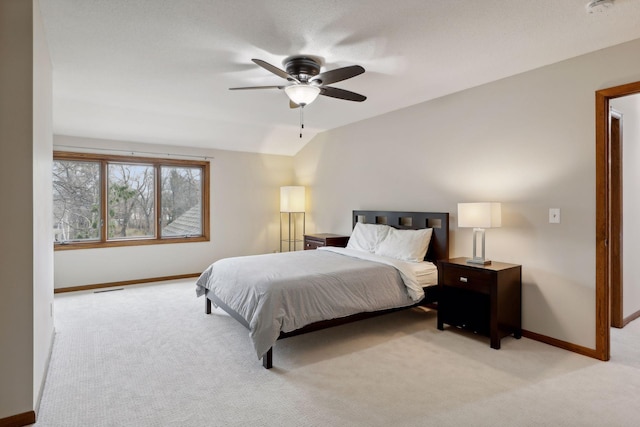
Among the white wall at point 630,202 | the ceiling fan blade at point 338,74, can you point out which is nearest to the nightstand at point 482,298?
the white wall at point 630,202

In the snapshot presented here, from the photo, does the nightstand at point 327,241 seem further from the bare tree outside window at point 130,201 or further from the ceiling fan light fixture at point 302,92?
the ceiling fan light fixture at point 302,92

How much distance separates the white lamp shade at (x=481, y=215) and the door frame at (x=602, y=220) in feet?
2.44

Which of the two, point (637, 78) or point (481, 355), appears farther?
point (481, 355)

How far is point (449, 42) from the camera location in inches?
105

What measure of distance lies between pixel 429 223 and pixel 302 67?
236 cm

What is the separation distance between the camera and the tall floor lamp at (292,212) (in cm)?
641

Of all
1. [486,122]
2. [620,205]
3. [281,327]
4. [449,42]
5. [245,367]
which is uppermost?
[449,42]

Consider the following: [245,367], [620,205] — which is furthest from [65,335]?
[620,205]

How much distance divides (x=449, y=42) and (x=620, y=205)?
2.56 m

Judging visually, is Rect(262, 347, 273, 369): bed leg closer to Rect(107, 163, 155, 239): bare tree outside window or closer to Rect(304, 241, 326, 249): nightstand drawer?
Rect(304, 241, 326, 249): nightstand drawer

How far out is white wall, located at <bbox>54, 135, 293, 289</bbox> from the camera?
16.7ft

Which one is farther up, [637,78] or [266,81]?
[266,81]
